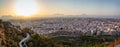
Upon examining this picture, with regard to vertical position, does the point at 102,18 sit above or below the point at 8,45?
below

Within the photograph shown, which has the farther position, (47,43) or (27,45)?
(47,43)

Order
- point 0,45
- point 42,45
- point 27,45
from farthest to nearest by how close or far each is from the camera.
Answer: point 42,45, point 27,45, point 0,45

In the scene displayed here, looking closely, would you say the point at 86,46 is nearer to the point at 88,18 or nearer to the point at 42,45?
the point at 42,45

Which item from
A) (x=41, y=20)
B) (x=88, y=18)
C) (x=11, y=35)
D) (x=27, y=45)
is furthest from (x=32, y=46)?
(x=88, y=18)

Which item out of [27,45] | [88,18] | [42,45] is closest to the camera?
[27,45]

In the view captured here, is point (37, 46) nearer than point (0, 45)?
No

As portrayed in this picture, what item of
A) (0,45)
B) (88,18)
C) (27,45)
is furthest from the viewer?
(88,18)

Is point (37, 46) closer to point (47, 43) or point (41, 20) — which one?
point (47, 43)

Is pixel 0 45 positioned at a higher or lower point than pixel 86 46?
higher

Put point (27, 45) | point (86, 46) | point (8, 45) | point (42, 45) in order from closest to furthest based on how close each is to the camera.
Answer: point (8, 45), point (27, 45), point (42, 45), point (86, 46)
